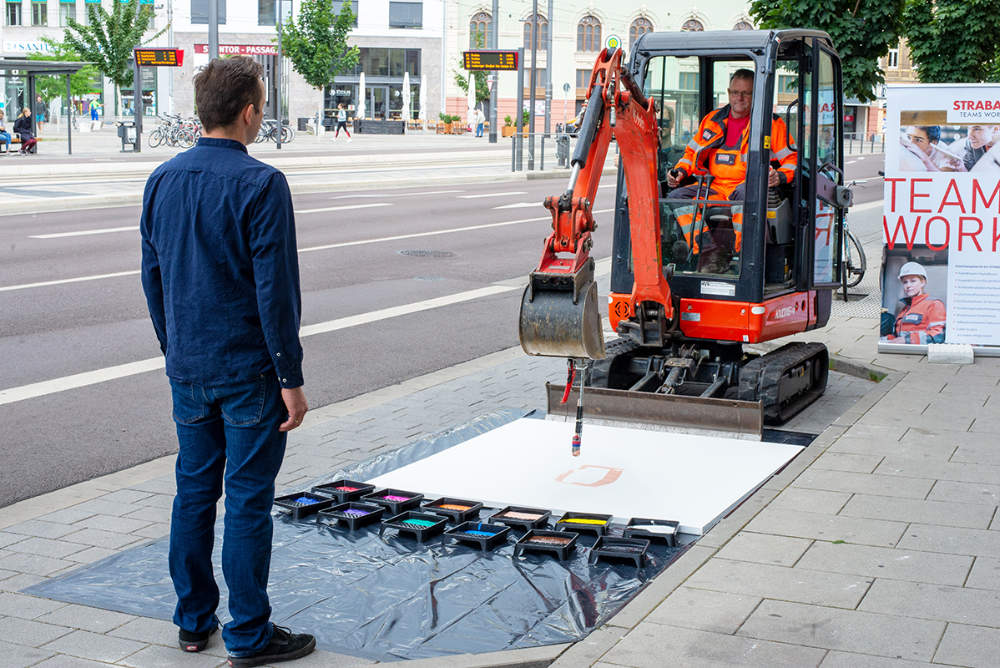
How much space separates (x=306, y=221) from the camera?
69.2 ft

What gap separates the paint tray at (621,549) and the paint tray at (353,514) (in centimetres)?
113

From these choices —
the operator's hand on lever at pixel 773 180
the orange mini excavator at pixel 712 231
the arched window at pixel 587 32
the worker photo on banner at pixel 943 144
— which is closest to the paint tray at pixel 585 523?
the orange mini excavator at pixel 712 231

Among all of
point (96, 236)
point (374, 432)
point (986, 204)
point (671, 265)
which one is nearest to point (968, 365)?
point (986, 204)

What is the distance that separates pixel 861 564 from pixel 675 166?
4.41 meters

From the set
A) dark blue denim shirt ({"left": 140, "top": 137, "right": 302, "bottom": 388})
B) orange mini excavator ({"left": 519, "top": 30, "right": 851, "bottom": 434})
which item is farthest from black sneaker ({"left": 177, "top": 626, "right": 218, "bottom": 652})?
orange mini excavator ({"left": 519, "top": 30, "right": 851, "bottom": 434})

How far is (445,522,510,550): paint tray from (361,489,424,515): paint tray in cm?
41

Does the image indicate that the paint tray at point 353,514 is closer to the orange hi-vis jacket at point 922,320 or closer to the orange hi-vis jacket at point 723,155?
the orange hi-vis jacket at point 723,155

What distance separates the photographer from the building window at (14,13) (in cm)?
7938

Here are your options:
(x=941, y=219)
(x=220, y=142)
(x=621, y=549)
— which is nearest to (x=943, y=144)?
A: (x=941, y=219)

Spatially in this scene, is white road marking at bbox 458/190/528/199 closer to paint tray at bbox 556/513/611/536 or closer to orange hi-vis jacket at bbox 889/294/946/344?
orange hi-vis jacket at bbox 889/294/946/344

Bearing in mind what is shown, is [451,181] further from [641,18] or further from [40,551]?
[641,18]

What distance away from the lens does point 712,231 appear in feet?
28.1

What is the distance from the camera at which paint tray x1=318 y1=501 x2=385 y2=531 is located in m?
5.89

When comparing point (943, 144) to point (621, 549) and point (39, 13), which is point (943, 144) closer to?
point (621, 549)
